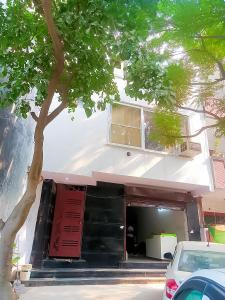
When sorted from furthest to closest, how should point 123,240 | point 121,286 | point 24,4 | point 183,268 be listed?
point 123,240 < point 121,286 < point 24,4 < point 183,268

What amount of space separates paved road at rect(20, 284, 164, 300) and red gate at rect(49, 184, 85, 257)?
53.1 inches

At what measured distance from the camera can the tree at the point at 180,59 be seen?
3.82 m

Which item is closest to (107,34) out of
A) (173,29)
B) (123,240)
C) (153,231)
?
(173,29)

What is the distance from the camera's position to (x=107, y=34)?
168 inches

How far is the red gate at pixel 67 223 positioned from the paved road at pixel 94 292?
1.35 metres

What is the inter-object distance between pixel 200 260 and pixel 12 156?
4889mm

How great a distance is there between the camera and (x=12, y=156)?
22.9 feet

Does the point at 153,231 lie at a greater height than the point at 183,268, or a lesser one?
greater

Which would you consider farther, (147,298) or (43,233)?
(43,233)

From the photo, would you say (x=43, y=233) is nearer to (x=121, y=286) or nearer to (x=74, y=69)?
(x=121, y=286)

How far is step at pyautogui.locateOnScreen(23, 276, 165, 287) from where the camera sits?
715 cm

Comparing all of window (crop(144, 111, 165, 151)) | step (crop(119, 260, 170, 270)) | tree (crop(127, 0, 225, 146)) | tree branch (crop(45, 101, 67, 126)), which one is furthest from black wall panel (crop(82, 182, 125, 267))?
tree branch (crop(45, 101, 67, 126))

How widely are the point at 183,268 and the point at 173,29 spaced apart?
12.3ft

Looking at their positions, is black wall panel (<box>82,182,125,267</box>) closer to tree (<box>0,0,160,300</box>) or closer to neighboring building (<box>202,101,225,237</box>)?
neighboring building (<box>202,101,225,237</box>)
